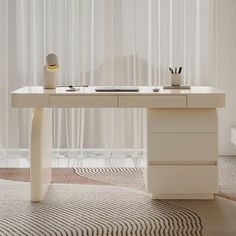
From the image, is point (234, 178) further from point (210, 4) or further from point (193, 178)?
point (210, 4)

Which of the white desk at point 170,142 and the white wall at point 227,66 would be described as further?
the white wall at point 227,66

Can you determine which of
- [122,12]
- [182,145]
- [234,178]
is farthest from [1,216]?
[122,12]

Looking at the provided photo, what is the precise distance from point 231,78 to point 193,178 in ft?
6.76

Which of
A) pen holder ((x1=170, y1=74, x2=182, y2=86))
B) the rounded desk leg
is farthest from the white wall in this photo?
the rounded desk leg

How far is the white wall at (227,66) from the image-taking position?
5941 millimetres

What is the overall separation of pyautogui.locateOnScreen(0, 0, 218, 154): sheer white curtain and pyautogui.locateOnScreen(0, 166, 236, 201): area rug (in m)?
0.70

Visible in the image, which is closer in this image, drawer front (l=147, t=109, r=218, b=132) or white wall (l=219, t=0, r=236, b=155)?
drawer front (l=147, t=109, r=218, b=132)

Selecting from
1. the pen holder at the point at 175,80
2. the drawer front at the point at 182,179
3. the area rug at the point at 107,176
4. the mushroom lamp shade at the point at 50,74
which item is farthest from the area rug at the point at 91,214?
the pen holder at the point at 175,80

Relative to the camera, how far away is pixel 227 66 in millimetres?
5996

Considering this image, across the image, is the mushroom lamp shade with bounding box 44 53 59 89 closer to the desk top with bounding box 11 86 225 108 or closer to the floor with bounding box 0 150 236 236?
the desk top with bounding box 11 86 225 108

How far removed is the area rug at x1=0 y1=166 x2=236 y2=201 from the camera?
4664 millimetres

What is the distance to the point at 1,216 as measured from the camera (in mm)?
3783

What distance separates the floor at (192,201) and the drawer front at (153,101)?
2.09 feet

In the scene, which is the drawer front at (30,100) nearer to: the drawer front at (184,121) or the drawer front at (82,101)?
the drawer front at (82,101)
